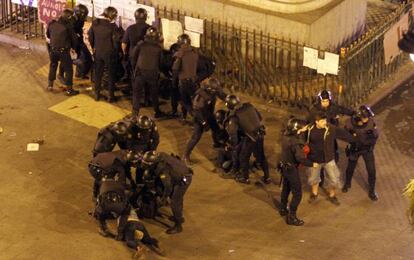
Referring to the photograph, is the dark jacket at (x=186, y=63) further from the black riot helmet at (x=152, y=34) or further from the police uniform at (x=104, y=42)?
the police uniform at (x=104, y=42)

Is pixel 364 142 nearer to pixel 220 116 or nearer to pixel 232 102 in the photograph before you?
pixel 232 102

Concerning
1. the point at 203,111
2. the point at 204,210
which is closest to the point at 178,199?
the point at 204,210

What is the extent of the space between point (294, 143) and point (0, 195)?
4415mm

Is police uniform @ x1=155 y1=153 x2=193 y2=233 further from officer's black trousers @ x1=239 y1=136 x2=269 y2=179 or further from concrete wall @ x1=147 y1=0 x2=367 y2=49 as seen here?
concrete wall @ x1=147 y1=0 x2=367 y2=49

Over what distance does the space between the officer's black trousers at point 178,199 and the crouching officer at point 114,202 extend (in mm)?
644

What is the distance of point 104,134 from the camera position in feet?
50.3

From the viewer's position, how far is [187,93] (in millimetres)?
17516

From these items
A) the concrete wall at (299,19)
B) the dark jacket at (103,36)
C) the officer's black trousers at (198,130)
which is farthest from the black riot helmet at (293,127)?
the dark jacket at (103,36)

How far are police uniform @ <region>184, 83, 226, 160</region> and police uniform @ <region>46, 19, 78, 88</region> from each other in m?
3.09

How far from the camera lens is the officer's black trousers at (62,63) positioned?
1862 centimetres

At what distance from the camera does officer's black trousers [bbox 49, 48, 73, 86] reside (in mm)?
18625

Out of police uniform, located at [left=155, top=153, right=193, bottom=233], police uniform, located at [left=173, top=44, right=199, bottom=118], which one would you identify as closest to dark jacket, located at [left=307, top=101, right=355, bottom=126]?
police uniform, located at [left=155, top=153, right=193, bottom=233]

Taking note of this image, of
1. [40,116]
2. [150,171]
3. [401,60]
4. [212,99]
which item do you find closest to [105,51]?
[40,116]

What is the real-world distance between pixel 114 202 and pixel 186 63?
3.73 metres
